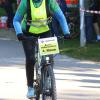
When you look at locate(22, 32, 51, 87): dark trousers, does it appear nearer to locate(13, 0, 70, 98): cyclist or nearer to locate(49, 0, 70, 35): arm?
locate(13, 0, 70, 98): cyclist

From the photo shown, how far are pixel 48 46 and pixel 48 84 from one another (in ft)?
1.61

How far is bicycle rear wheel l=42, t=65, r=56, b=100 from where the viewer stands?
23.2 feet

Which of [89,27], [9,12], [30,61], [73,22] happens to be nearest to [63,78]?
[30,61]

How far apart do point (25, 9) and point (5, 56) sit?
737 centimetres

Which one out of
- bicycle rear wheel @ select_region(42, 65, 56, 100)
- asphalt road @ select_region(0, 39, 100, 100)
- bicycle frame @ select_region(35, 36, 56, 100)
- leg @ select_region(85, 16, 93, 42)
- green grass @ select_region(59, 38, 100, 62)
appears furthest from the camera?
leg @ select_region(85, 16, 93, 42)

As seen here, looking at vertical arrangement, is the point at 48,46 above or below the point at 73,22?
above

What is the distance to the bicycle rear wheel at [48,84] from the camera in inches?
278

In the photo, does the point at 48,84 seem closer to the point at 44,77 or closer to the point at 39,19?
the point at 44,77

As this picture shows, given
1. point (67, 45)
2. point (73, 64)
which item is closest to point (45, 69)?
point (73, 64)

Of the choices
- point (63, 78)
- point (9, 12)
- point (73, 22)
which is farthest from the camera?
point (9, 12)

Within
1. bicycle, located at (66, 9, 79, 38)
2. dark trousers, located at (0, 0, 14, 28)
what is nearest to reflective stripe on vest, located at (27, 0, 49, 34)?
bicycle, located at (66, 9, 79, 38)

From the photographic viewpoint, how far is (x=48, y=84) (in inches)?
283

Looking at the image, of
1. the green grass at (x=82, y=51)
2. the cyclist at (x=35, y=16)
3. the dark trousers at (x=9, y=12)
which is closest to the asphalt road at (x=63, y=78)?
the green grass at (x=82, y=51)

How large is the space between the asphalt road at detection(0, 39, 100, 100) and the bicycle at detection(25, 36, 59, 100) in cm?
142
